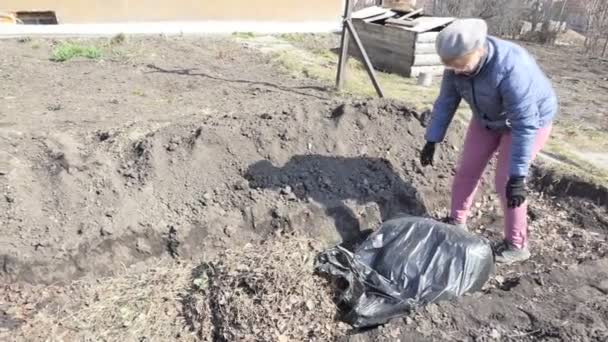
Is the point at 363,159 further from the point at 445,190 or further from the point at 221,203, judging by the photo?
the point at 221,203

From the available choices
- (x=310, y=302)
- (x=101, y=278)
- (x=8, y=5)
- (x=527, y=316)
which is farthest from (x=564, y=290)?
(x=8, y=5)

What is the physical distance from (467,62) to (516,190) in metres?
0.83

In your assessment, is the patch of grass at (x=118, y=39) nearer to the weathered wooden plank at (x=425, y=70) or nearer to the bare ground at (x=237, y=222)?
the bare ground at (x=237, y=222)

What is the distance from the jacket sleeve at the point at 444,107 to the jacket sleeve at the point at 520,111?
17.5 inches

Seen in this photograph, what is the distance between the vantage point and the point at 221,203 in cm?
372

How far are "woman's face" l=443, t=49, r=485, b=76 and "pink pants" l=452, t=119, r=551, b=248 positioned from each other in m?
0.61

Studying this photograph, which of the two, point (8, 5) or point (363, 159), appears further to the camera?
point (8, 5)

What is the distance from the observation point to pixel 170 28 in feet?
31.2

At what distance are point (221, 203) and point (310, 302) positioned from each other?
114 centimetres

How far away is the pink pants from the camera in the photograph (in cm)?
322

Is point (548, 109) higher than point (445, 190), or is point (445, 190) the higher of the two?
point (548, 109)

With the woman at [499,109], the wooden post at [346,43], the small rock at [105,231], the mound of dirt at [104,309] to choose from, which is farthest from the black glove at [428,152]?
the wooden post at [346,43]

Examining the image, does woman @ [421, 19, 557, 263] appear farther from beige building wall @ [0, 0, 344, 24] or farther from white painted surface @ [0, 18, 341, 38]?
beige building wall @ [0, 0, 344, 24]

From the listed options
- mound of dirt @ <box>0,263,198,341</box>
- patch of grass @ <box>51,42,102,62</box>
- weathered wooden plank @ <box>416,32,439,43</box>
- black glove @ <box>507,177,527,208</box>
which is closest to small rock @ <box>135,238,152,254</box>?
mound of dirt @ <box>0,263,198,341</box>
